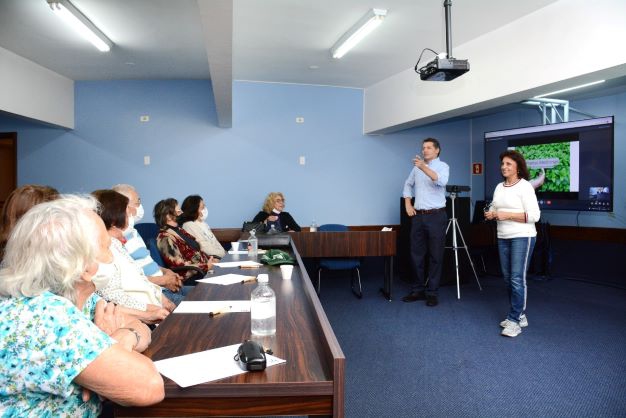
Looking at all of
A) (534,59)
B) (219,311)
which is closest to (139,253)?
(219,311)

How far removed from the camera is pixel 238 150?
6.21 m

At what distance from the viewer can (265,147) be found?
6.28 meters

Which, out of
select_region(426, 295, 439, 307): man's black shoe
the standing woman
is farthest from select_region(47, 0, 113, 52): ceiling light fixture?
select_region(426, 295, 439, 307): man's black shoe

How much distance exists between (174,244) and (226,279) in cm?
127

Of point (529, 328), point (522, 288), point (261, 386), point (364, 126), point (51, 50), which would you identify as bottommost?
point (529, 328)

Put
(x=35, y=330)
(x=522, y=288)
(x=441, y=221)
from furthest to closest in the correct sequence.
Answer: (x=441, y=221) < (x=522, y=288) < (x=35, y=330)

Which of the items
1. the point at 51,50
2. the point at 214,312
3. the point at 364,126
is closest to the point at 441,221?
the point at 364,126

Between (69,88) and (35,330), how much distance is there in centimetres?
589

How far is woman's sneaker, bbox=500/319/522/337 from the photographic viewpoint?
3553 mm

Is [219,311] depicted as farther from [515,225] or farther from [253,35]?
[253,35]

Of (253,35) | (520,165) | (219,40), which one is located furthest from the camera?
(253,35)

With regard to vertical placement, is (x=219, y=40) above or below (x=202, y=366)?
above

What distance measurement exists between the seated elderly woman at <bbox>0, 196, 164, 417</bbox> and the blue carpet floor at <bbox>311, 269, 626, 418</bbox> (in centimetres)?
163

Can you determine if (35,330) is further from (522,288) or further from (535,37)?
(535,37)
